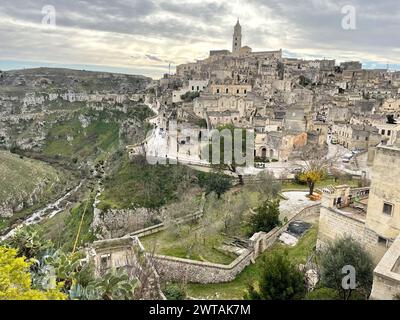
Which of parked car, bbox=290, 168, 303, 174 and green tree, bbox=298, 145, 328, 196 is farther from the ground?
green tree, bbox=298, 145, 328, 196

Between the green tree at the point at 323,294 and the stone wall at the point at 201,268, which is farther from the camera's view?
the stone wall at the point at 201,268

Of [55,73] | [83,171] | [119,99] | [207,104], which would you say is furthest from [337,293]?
[55,73]

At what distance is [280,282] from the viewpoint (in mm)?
10617

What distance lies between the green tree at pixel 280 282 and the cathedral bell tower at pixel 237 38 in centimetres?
8778

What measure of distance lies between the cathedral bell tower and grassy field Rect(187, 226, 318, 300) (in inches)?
3255

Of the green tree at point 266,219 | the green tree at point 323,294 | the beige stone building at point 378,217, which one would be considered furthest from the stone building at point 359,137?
the green tree at point 323,294

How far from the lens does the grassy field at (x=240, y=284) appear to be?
1467cm

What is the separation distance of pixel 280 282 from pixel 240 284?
5.19 meters

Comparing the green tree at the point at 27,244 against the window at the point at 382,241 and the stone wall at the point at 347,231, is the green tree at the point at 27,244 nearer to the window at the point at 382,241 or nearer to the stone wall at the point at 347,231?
the stone wall at the point at 347,231

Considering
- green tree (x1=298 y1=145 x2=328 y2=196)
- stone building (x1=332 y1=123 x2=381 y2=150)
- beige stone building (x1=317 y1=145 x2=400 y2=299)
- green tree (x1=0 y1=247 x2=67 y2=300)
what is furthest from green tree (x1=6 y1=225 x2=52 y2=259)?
stone building (x1=332 y1=123 x2=381 y2=150)

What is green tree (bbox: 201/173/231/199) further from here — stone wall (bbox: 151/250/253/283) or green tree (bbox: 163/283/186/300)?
green tree (bbox: 163/283/186/300)

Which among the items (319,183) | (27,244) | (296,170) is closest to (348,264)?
(27,244)

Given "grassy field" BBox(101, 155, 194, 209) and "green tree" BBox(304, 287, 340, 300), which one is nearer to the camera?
"green tree" BBox(304, 287, 340, 300)

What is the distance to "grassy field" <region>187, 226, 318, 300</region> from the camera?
14.7m
